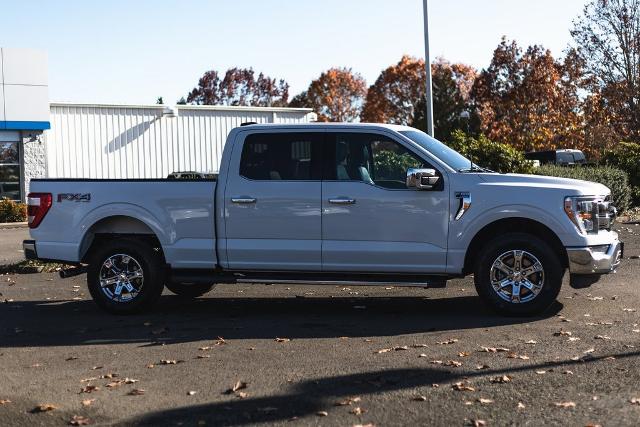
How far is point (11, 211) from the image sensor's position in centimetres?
3119

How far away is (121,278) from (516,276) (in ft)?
14.0

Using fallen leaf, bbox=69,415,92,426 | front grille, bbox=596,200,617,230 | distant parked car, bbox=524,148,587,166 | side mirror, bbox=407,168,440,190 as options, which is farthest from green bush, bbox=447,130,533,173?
distant parked car, bbox=524,148,587,166

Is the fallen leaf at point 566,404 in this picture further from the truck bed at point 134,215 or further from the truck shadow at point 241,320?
the truck bed at point 134,215

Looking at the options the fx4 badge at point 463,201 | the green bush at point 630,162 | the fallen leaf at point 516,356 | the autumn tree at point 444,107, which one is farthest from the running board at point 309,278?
the autumn tree at point 444,107

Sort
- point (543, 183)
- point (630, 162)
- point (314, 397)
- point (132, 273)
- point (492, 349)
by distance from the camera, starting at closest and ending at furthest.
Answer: point (314, 397) < point (492, 349) < point (543, 183) < point (132, 273) < point (630, 162)

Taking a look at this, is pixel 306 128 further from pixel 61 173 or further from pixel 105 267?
pixel 61 173

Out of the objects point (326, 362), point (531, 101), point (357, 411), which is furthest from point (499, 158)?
point (531, 101)

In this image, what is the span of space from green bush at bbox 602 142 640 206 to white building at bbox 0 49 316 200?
51.4 feet

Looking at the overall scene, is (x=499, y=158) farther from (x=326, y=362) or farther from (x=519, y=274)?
(x=326, y=362)

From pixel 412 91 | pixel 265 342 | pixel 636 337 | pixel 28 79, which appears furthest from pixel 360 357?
pixel 412 91

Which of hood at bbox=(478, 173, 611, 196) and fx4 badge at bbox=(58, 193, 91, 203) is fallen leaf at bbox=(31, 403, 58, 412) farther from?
hood at bbox=(478, 173, 611, 196)

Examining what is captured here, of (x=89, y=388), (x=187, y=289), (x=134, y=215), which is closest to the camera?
(x=89, y=388)

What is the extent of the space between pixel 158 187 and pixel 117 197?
1.57 ft

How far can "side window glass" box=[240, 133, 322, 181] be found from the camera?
957cm
